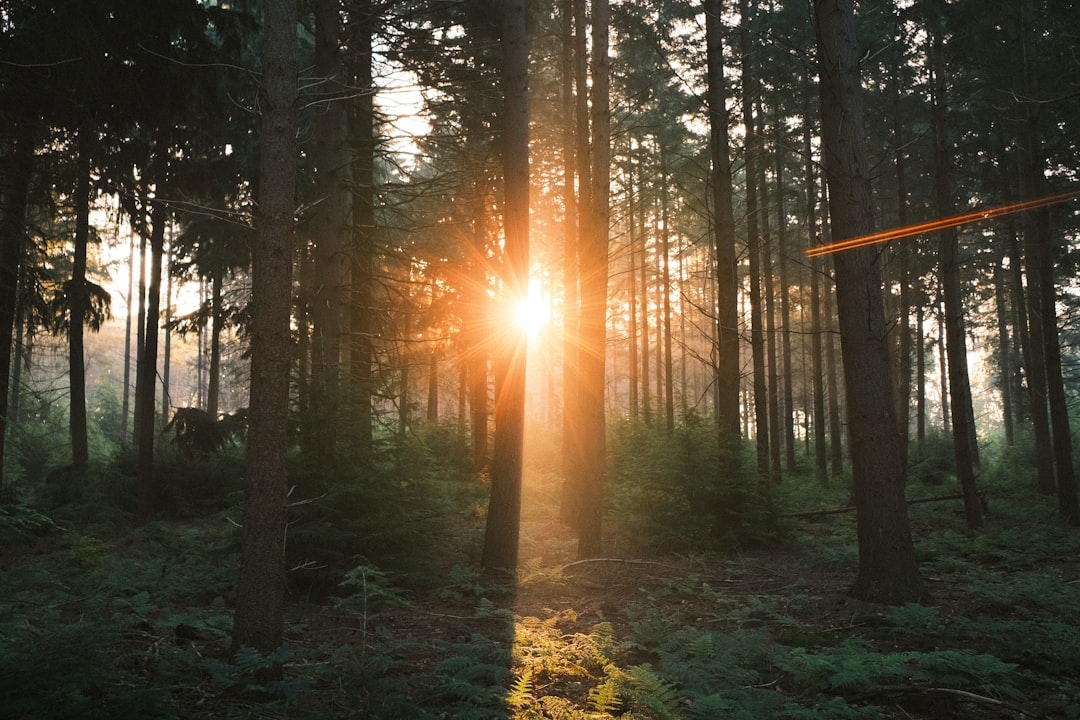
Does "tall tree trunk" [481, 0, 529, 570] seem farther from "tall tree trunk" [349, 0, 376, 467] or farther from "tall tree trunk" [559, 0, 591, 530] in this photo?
"tall tree trunk" [349, 0, 376, 467]

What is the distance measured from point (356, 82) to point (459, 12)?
9.84 ft

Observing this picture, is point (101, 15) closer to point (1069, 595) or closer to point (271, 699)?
point (271, 699)

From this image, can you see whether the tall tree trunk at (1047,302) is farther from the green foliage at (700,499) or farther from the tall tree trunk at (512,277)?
the tall tree trunk at (512,277)

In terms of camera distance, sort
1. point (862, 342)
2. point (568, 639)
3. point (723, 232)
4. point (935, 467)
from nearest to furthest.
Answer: point (568, 639), point (862, 342), point (723, 232), point (935, 467)

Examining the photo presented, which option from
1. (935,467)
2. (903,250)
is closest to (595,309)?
(903,250)

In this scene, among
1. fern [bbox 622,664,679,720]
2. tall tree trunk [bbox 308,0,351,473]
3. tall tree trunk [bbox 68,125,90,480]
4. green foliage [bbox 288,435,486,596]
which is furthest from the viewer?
tall tree trunk [bbox 68,125,90,480]

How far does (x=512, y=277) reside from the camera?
10461mm

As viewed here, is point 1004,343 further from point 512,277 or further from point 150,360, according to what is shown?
point 150,360

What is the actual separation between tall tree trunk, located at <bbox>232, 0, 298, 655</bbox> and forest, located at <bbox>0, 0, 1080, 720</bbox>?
29 mm

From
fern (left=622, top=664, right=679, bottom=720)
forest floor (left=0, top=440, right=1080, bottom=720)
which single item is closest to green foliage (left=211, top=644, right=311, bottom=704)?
forest floor (left=0, top=440, right=1080, bottom=720)

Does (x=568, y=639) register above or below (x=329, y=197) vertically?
below

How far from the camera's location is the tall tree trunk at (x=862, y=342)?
7543 mm

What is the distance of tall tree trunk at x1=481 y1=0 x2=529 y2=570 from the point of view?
999cm

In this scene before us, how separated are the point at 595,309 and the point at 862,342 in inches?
182
